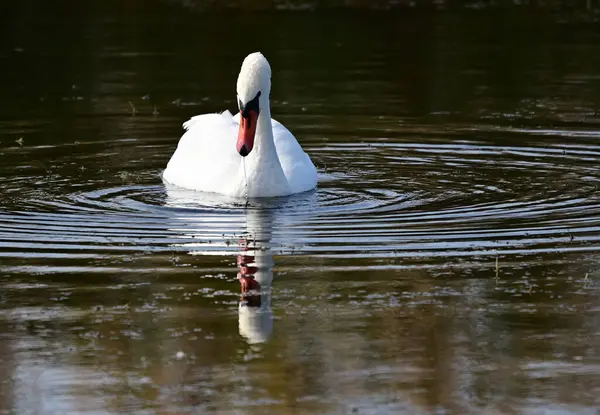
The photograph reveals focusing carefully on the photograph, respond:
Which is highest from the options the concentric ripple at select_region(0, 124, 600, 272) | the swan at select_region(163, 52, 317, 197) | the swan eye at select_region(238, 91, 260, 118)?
the swan eye at select_region(238, 91, 260, 118)

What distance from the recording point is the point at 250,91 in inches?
497

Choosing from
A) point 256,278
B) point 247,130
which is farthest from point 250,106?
point 256,278

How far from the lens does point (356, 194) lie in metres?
12.7

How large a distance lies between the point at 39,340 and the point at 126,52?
18522mm

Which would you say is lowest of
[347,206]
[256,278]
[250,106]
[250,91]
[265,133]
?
[256,278]

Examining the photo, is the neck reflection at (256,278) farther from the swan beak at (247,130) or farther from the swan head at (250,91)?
the swan head at (250,91)

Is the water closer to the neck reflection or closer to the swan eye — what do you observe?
the neck reflection

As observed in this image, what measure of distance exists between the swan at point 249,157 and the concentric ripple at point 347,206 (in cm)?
19

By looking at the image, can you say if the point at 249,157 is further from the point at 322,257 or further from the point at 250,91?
the point at 322,257

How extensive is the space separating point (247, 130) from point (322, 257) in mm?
2745

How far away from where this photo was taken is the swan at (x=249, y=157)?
1259 cm

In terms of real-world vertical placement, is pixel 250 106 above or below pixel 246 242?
above

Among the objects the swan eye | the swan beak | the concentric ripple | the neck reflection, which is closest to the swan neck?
the swan eye

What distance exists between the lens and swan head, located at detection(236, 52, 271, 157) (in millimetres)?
12422
